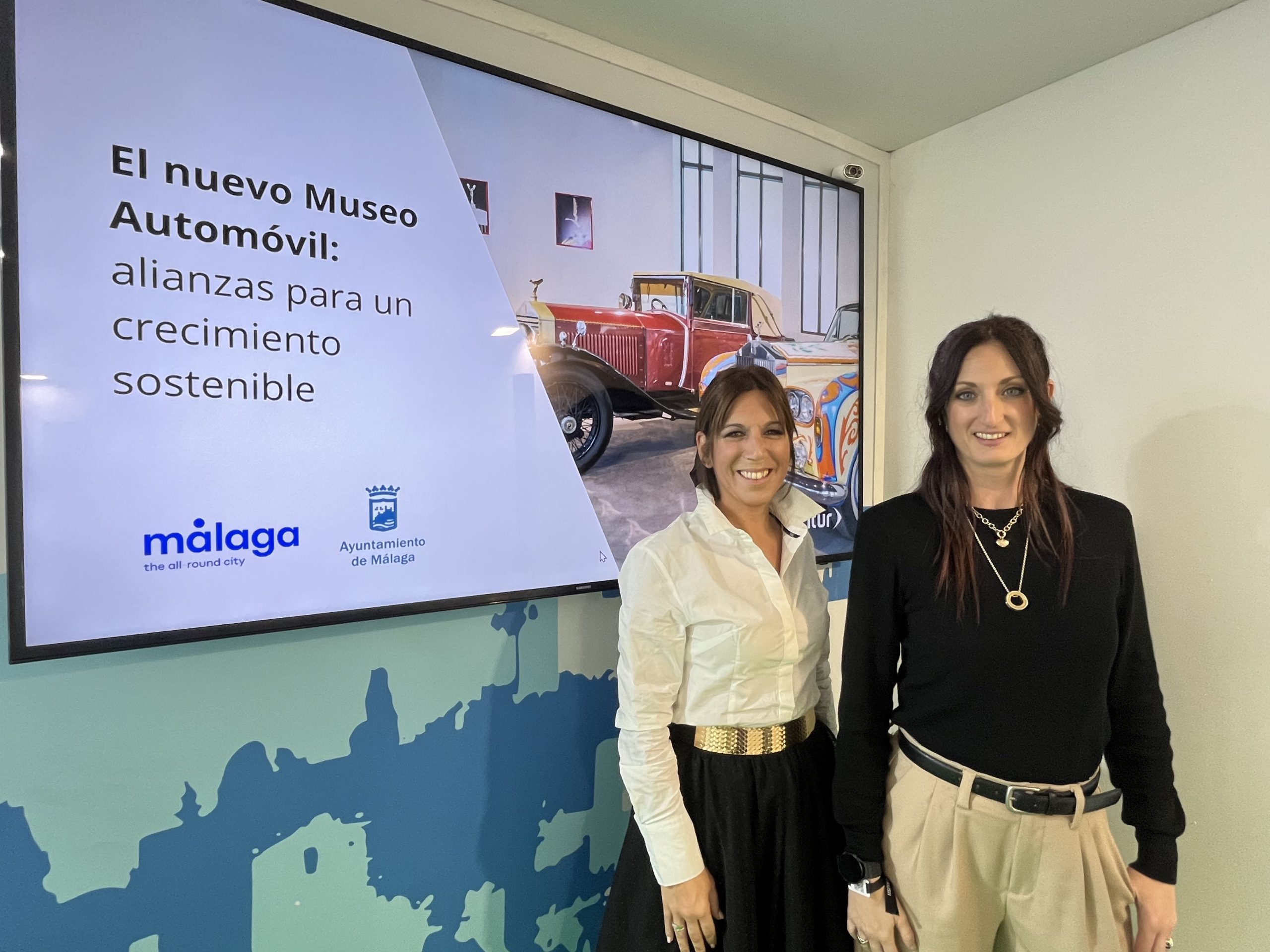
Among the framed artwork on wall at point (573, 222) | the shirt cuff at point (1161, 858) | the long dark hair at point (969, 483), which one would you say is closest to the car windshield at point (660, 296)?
the framed artwork on wall at point (573, 222)

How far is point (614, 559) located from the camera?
58.8 inches

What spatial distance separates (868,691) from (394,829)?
894 millimetres

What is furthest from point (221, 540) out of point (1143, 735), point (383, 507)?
point (1143, 735)

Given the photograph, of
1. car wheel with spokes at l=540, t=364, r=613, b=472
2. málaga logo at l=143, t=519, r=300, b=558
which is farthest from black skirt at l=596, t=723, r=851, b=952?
málaga logo at l=143, t=519, r=300, b=558

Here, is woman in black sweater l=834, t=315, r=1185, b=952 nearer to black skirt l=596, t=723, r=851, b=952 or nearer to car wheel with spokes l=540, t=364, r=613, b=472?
black skirt l=596, t=723, r=851, b=952

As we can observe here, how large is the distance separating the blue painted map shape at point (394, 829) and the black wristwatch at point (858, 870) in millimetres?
578

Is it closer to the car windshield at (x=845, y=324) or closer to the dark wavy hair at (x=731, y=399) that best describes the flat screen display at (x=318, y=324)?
the dark wavy hair at (x=731, y=399)

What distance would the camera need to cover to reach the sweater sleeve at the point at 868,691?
1115mm

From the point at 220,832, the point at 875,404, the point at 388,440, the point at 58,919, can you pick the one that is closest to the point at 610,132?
the point at 388,440

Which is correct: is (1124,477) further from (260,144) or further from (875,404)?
(260,144)

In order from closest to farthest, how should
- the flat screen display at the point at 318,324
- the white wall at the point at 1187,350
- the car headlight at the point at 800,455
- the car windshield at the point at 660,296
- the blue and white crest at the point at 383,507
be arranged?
the flat screen display at the point at 318,324 < the blue and white crest at the point at 383,507 < the white wall at the point at 1187,350 < the car windshield at the point at 660,296 < the car headlight at the point at 800,455

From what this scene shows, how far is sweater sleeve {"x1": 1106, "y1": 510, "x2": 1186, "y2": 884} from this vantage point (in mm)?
1104

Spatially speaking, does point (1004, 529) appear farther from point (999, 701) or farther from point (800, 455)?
point (800, 455)

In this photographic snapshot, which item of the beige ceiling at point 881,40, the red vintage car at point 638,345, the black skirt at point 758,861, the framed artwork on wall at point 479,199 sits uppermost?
the beige ceiling at point 881,40
